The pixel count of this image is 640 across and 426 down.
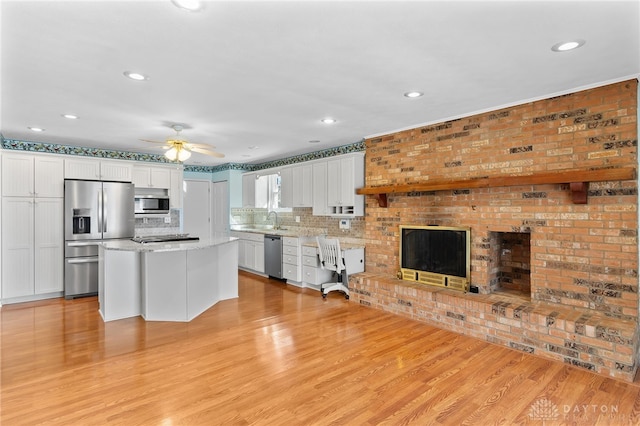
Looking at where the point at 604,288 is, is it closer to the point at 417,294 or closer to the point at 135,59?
the point at 417,294

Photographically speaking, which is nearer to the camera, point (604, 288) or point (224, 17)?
point (224, 17)

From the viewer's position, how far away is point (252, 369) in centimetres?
300

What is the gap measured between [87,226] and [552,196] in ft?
20.9

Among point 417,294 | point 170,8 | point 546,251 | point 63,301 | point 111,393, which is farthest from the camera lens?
point 63,301

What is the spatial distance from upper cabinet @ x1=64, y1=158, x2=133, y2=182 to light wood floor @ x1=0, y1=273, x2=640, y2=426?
7.80ft

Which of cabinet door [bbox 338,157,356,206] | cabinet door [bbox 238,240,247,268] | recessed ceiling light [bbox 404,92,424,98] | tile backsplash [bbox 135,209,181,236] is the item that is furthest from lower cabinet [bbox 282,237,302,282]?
recessed ceiling light [bbox 404,92,424,98]

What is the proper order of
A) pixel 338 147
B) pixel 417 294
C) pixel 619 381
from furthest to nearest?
pixel 338 147 < pixel 417 294 < pixel 619 381

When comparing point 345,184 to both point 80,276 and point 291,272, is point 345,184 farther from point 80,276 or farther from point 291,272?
point 80,276

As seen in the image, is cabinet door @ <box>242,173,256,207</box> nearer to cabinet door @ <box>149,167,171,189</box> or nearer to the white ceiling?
cabinet door @ <box>149,167,171,189</box>

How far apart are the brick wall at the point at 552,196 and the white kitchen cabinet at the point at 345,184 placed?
40.6 inches

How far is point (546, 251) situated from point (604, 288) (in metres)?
0.55

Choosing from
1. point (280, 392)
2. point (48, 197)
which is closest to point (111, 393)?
point (280, 392)

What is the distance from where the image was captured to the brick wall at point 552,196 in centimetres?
311

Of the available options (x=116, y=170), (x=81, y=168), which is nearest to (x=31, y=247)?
(x=81, y=168)
